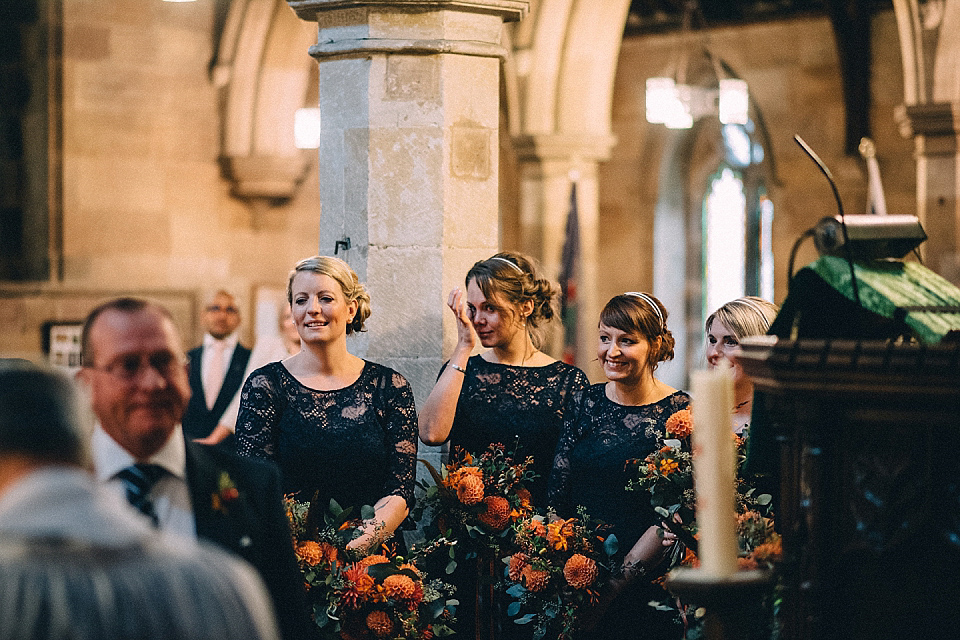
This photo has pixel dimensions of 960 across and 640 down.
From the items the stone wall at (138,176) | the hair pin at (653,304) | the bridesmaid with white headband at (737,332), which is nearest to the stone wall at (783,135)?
the stone wall at (138,176)

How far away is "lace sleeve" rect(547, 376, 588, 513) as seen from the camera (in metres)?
3.40

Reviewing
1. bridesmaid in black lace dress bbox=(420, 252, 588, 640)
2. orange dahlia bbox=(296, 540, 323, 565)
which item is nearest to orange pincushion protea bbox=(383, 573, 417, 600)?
orange dahlia bbox=(296, 540, 323, 565)

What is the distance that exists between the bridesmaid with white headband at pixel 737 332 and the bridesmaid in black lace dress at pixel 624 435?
0.18 meters

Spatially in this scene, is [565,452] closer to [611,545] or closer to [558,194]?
[611,545]

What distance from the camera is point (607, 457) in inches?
133

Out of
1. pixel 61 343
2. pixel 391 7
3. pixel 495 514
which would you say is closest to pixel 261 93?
pixel 61 343

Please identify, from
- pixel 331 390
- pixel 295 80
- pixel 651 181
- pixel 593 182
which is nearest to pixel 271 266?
pixel 295 80

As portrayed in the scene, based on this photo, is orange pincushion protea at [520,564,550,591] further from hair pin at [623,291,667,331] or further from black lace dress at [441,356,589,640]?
hair pin at [623,291,667,331]

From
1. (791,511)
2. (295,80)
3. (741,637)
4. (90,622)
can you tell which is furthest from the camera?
(295,80)

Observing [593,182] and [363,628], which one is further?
[593,182]

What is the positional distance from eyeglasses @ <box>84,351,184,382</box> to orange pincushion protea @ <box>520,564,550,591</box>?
5.25 feet

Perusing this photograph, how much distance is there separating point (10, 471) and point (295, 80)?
29.8 ft

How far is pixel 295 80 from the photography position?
10.0m

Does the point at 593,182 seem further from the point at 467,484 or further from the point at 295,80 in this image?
the point at 467,484
